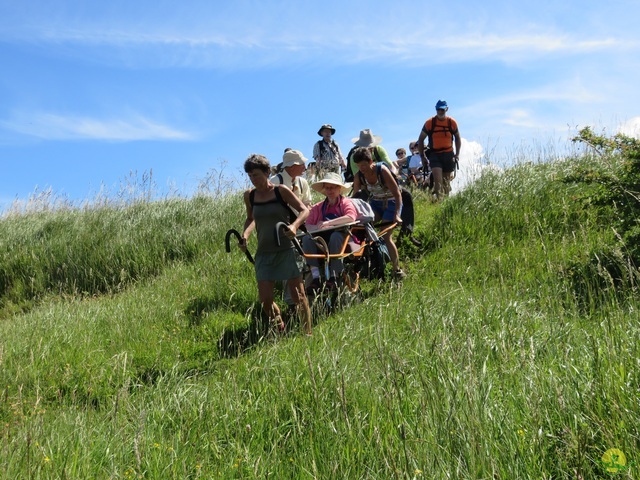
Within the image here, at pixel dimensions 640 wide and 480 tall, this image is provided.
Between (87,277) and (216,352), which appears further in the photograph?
(87,277)

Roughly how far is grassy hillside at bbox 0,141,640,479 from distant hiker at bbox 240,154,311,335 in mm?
471

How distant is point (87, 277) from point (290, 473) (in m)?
8.96

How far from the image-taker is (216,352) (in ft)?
22.2

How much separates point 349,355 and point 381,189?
162 inches

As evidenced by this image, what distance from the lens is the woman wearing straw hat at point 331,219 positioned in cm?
711

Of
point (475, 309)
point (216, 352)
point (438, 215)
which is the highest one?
point (438, 215)

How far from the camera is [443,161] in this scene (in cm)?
1205

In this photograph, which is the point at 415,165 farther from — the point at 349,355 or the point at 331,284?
the point at 349,355

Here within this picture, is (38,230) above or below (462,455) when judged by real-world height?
above

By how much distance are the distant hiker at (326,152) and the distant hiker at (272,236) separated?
244 inches

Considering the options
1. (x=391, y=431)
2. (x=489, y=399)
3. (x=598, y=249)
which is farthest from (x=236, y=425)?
(x=598, y=249)

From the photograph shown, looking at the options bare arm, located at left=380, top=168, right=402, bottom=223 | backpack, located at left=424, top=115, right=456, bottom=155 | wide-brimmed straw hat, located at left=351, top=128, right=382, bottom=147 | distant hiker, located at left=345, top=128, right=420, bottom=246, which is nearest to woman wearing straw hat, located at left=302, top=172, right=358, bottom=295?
bare arm, located at left=380, top=168, right=402, bottom=223

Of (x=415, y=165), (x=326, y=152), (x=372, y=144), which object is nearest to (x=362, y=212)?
(x=372, y=144)

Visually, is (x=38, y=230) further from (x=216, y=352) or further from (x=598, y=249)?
(x=598, y=249)
